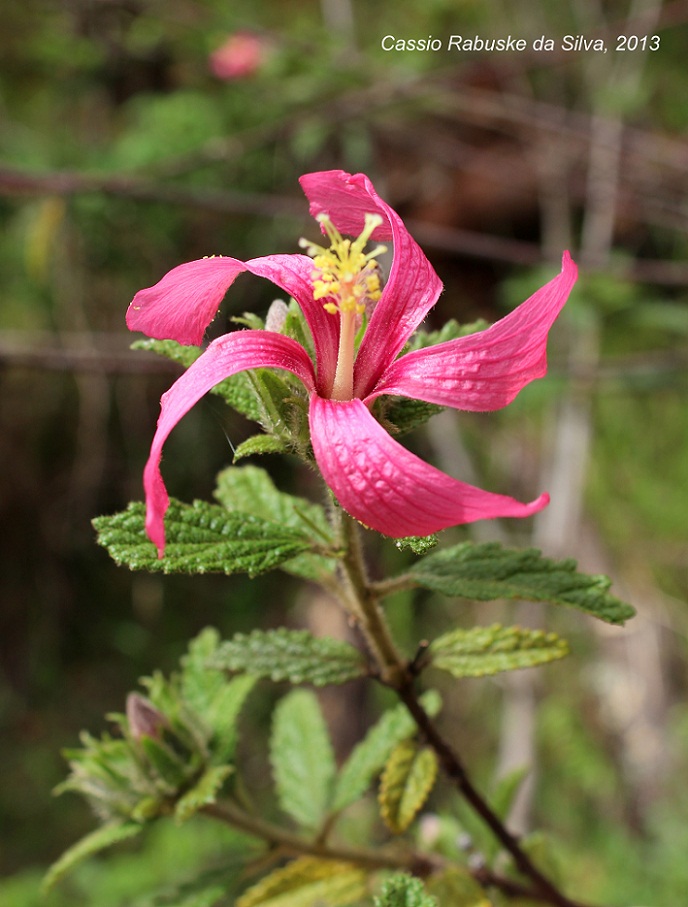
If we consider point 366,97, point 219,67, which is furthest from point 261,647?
point 219,67

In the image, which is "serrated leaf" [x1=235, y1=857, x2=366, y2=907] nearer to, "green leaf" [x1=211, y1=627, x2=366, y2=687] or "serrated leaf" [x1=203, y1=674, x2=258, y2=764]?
"serrated leaf" [x1=203, y1=674, x2=258, y2=764]

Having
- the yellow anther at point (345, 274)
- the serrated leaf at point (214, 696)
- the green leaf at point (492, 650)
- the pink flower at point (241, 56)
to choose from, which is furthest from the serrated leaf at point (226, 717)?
the pink flower at point (241, 56)

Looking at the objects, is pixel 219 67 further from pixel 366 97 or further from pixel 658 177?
pixel 658 177

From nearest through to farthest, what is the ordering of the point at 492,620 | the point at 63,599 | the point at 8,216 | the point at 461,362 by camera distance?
the point at 461,362
the point at 492,620
the point at 8,216
the point at 63,599

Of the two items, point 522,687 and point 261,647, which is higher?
point 261,647

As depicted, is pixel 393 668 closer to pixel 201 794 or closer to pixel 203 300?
pixel 201 794

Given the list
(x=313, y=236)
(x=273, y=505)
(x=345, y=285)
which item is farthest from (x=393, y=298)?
(x=313, y=236)

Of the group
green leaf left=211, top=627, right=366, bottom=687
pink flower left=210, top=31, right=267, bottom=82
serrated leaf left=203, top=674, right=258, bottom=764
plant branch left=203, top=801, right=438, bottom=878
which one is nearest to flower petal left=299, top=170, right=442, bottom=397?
green leaf left=211, top=627, right=366, bottom=687
